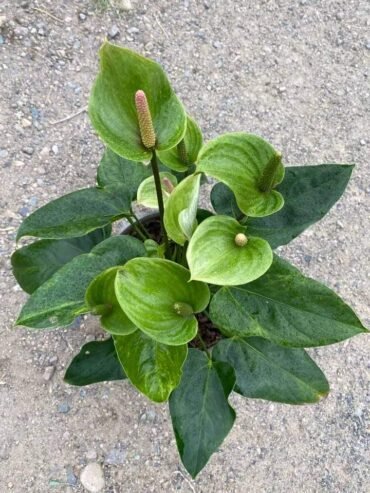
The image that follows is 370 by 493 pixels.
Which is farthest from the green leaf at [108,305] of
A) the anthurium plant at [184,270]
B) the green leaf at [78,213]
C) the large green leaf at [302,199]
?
the large green leaf at [302,199]

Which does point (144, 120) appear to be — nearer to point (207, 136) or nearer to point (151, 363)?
point (151, 363)

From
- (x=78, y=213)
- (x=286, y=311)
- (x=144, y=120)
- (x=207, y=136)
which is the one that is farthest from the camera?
(x=207, y=136)

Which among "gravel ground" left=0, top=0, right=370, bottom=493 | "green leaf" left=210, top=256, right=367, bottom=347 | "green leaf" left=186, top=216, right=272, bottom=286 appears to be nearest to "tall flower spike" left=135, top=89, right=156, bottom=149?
"green leaf" left=186, top=216, right=272, bottom=286

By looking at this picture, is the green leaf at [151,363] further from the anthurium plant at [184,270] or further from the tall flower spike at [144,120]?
the tall flower spike at [144,120]

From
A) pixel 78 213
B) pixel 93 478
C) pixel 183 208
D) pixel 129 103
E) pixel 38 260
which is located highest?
pixel 129 103

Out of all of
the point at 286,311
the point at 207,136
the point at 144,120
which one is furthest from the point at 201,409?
the point at 207,136

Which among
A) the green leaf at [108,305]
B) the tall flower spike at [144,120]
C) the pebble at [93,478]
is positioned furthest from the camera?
the pebble at [93,478]
